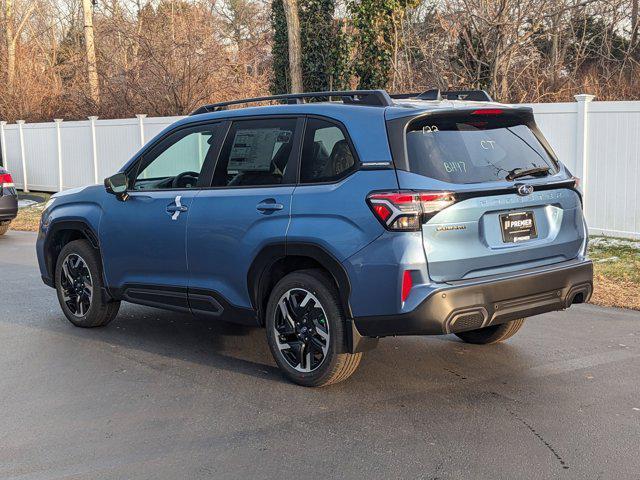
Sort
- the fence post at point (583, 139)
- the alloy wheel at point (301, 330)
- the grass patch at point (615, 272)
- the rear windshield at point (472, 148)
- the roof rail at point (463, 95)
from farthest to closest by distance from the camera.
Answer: the fence post at point (583, 139) → the grass patch at point (615, 272) → the roof rail at point (463, 95) → the alloy wheel at point (301, 330) → the rear windshield at point (472, 148)

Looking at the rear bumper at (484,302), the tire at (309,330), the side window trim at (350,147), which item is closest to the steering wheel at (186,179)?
the side window trim at (350,147)

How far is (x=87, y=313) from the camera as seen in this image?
291 inches

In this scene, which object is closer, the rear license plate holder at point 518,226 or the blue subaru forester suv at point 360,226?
the blue subaru forester suv at point 360,226

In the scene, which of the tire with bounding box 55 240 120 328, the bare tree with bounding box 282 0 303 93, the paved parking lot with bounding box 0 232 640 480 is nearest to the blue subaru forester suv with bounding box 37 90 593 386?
the paved parking lot with bounding box 0 232 640 480

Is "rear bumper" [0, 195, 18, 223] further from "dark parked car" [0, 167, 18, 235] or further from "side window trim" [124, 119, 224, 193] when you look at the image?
"side window trim" [124, 119, 224, 193]

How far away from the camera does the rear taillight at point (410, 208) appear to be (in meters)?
4.86

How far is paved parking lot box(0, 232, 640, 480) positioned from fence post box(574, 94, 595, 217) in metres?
5.14

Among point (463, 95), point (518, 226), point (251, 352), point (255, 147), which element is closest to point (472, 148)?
point (518, 226)

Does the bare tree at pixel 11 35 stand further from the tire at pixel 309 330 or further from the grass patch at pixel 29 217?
the tire at pixel 309 330

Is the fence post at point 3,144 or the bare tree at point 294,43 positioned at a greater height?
the bare tree at point 294,43

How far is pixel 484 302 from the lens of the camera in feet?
16.5

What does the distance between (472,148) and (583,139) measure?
742cm

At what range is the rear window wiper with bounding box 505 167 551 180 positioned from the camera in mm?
5365

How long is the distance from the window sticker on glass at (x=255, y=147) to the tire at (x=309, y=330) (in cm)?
88
